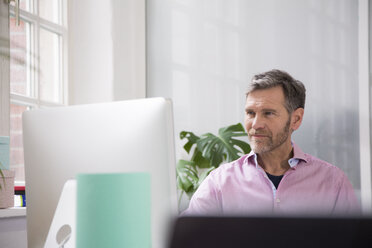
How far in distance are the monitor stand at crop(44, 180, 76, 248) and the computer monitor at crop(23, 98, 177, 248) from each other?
2.1 inches

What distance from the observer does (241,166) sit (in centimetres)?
184

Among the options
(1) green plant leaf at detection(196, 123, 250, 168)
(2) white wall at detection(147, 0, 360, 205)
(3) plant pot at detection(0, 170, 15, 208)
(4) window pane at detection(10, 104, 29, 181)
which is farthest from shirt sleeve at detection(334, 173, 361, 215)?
(4) window pane at detection(10, 104, 29, 181)

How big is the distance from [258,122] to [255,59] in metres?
1.25

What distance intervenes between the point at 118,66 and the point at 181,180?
96 centimetres

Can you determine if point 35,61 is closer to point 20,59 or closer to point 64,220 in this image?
point 20,59

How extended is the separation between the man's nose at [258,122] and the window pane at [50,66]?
152 centimetres

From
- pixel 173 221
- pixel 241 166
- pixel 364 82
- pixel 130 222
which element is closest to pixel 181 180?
pixel 241 166

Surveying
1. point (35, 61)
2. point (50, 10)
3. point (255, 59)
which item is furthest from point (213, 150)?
point (50, 10)

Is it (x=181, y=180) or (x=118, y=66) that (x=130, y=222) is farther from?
(x=118, y=66)

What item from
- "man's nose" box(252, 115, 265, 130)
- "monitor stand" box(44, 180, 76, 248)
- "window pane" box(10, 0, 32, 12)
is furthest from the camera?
"window pane" box(10, 0, 32, 12)

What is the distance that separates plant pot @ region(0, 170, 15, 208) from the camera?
5.78ft

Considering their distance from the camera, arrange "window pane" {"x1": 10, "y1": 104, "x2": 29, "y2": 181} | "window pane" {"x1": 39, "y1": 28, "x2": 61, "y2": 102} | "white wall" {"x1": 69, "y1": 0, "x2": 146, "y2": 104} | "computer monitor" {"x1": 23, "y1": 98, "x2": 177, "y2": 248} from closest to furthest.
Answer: "computer monitor" {"x1": 23, "y1": 98, "x2": 177, "y2": 248}, "window pane" {"x1": 10, "y1": 104, "x2": 29, "y2": 181}, "window pane" {"x1": 39, "y1": 28, "x2": 61, "y2": 102}, "white wall" {"x1": 69, "y1": 0, "x2": 146, "y2": 104}

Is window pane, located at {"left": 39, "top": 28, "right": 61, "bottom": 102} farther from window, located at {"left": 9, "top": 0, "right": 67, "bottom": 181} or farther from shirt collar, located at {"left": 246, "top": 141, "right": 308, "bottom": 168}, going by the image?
shirt collar, located at {"left": 246, "top": 141, "right": 308, "bottom": 168}

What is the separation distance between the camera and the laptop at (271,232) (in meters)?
0.29
